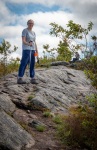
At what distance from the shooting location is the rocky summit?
6793 mm

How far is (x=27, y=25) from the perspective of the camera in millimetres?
11219

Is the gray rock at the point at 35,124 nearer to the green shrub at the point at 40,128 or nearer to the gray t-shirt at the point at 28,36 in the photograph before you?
the green shrub at the point at 40,128

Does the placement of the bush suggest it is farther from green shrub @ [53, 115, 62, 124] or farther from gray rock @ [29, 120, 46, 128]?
green shrub @ [53, 115, 62, 124]

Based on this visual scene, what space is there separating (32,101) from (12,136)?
3.16 metres

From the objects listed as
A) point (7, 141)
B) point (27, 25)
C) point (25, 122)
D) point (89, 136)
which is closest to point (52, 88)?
point (27, 25)

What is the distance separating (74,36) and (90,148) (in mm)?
3281

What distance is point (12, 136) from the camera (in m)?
6.67

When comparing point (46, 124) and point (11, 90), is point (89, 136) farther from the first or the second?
point (11, 90)

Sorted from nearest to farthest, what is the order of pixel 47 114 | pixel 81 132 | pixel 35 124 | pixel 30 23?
pixel 81 132 → pixel 35 124 → pixel 47 114 → pixel 30 23

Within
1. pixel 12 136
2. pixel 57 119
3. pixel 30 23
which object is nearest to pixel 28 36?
pixel 30 23

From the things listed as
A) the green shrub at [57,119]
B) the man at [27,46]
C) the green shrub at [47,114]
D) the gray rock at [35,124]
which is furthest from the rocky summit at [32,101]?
the man at [27,46]

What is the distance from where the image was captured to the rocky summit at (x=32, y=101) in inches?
267

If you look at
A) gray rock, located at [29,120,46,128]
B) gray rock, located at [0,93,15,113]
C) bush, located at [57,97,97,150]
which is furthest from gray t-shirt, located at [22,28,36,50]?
bush, located at [57,97,97,150]

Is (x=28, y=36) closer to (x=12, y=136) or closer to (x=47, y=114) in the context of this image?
(x=47, y=114)
